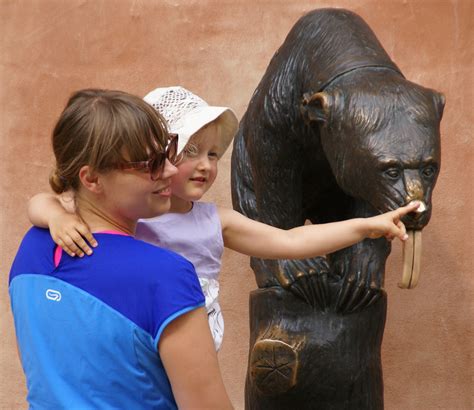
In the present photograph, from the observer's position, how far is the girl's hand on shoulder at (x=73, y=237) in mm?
999

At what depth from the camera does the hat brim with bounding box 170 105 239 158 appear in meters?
1.22

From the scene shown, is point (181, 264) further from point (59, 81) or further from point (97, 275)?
point (59, 81)

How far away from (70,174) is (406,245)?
1.33ft

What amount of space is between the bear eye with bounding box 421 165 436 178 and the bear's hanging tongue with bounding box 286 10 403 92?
0.19 metres

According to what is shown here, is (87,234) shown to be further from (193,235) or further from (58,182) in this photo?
(193,235)

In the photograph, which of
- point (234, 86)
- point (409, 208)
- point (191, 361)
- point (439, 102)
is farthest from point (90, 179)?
point (234, 86)

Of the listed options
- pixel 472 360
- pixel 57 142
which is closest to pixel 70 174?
pixel 57 142

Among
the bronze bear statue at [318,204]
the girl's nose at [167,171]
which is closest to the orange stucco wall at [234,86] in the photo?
the bronze bear statue at [318,204]

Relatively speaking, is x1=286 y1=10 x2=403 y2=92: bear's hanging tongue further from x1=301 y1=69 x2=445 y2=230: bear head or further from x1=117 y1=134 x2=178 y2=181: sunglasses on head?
x1=117 y1=134 x2=178 y2=181: sunglasses on head

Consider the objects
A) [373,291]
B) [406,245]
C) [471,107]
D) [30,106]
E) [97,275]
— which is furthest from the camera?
[30,106]

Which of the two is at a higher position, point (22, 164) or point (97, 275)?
point (97, 275)

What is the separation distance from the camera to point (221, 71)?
1.92 metres

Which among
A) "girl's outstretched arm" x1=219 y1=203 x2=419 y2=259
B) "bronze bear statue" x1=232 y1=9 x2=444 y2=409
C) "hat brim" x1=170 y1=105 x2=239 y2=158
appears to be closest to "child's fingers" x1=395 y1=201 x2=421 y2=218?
"girl's outstretched arm" x1=219 y1=203 x2=419 y2=259

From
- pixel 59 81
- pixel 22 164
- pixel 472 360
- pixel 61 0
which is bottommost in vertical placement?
pixel 472 360
